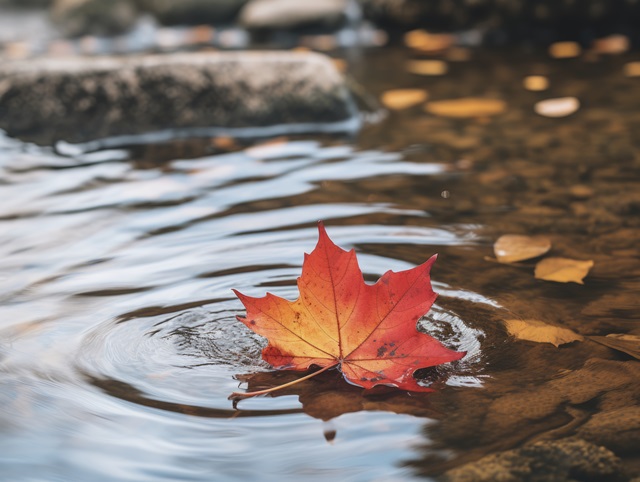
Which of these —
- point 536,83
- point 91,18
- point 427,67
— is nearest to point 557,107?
point 536,83

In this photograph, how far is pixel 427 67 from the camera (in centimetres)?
459

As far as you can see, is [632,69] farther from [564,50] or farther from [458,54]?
[458,54]

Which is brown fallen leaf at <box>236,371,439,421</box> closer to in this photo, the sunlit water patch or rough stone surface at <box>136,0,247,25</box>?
the sunlit water patch

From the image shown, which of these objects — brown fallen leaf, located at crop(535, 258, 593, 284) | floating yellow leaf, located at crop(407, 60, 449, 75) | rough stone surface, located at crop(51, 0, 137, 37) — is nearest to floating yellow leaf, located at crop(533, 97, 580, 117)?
floating yellow leaf, located at crop(407, 60, 449, 75)

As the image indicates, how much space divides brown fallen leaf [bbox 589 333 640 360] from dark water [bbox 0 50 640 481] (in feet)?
0.08

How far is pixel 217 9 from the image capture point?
7301 millimetres

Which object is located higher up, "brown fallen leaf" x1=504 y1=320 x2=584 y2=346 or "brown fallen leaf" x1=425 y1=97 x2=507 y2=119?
"brown fallen leaf" x1=425 y1=97 x2=507 y2=119

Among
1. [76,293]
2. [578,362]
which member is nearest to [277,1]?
[76,293]

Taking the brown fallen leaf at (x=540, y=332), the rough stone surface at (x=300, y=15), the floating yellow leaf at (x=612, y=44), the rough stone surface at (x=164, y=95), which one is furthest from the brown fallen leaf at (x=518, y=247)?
the rough stone surface at (x=300, y=15)

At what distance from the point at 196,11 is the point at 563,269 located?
609 cm

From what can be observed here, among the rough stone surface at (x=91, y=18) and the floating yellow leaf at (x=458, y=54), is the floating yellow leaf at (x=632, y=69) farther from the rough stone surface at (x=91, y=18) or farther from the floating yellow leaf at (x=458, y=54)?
the rough stone surface at (x=91, y=18)

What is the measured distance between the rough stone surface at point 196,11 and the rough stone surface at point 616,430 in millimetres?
6575

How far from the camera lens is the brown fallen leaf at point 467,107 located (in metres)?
3.48

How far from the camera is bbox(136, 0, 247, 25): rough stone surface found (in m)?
7.30
